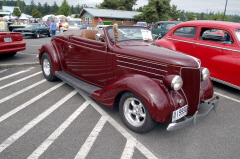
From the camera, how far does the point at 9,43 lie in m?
7.24

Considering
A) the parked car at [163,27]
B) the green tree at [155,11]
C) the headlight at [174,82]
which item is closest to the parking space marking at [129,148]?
the headlight at [174,82]

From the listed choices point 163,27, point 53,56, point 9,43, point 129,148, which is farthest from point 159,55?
point 163,27

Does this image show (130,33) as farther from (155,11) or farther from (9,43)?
(155,11)

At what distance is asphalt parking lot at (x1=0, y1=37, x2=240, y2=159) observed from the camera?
271 centimetres

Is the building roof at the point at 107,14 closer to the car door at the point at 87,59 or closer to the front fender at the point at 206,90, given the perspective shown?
the car door at the point at 87,59

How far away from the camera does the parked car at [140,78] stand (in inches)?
112

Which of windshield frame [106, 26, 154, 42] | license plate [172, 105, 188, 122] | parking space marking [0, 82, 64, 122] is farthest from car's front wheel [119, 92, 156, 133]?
parking space marking [0, 82, 64, 122]

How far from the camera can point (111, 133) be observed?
3162mm

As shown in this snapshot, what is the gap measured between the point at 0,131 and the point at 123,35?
2.70 meters

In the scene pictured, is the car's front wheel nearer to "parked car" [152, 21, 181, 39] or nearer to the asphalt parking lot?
the asphalt parking lot

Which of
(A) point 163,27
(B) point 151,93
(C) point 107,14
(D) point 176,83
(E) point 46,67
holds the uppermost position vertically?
(C) point 107,14

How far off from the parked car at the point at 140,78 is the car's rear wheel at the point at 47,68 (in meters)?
1.05

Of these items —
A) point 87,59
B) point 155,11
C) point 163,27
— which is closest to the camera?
point 87,59

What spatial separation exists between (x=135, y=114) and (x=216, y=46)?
129 inches
